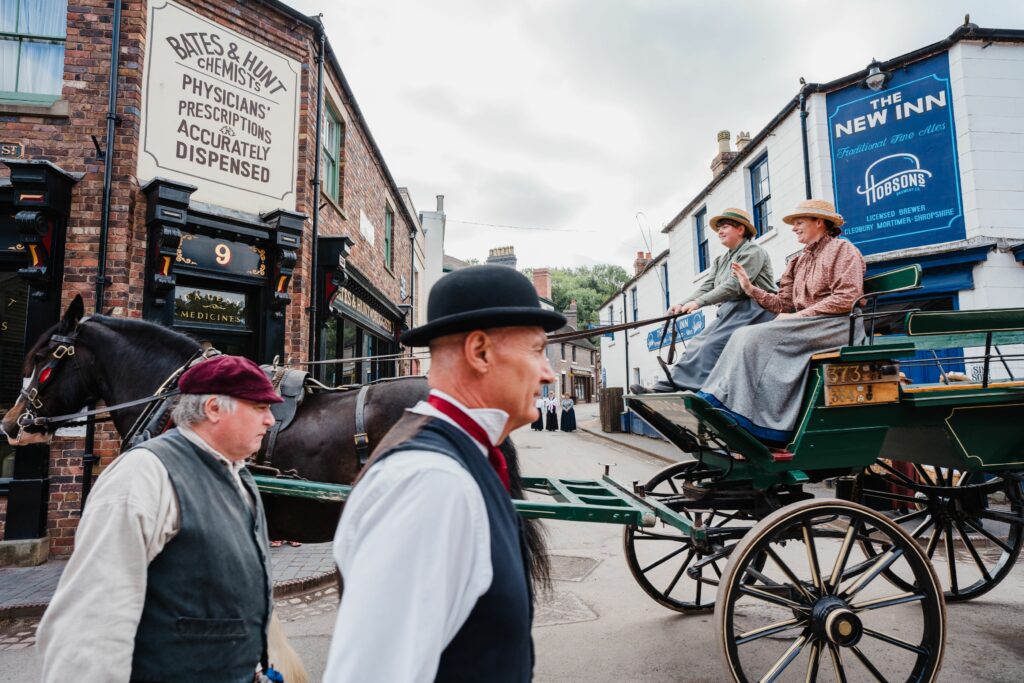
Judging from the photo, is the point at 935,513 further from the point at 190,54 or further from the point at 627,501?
the point at 190,54

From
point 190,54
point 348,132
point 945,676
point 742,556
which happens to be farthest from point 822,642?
point 348,132

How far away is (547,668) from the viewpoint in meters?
3.47


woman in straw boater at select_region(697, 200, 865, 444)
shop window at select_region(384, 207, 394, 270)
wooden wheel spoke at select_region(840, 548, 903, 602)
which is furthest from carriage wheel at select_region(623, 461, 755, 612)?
shop window at select_region(384, 207, 394, 270)

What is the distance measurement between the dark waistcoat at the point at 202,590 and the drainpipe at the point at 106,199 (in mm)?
5005

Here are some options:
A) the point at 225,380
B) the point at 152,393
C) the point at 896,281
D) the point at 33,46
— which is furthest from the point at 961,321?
the point at 33,46

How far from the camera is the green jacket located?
13.6 ft

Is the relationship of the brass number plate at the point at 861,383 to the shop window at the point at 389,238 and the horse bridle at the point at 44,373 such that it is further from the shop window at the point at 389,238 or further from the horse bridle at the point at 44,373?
the shop window at the point at 389,238

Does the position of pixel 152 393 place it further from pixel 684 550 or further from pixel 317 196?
pixel 317 196

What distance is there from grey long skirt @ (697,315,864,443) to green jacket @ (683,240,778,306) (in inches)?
27.3

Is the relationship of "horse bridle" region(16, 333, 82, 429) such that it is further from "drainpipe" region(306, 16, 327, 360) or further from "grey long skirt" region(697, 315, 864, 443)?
"grey long skirt" region(697, 315, 864, 443)

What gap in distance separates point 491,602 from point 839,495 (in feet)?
14.1

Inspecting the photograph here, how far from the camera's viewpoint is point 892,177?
913 centimetres

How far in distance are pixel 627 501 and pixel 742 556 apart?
646mm

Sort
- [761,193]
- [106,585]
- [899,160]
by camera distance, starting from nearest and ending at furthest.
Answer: [106,585] < [899,160] < [761,193]
